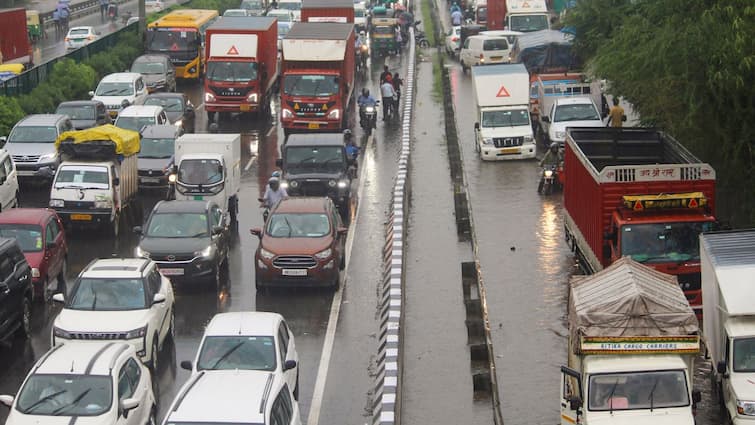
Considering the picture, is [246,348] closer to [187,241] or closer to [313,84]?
[187,241]

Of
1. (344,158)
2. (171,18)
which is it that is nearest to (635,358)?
(344,158)

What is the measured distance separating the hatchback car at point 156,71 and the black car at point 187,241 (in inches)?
838

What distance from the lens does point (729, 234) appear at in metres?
20.7

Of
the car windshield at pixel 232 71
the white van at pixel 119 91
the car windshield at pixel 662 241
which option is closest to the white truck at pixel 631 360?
the car windshield at pixel 662 241

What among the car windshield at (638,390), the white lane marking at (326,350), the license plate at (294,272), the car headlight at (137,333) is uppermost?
the car windshield at (638,390)

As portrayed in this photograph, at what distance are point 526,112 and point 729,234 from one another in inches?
795

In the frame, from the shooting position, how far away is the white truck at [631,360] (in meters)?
16.7

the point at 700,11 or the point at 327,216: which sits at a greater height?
the point at 700,11

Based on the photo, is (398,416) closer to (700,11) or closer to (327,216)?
(327,216)

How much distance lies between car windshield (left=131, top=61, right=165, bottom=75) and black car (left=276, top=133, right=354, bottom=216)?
1612 cm

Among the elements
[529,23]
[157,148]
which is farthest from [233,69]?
[529,23]

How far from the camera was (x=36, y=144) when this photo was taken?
3534 centimetres

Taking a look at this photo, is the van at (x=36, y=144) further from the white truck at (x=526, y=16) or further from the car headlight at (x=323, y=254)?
the white truck at (x=526, y=16)

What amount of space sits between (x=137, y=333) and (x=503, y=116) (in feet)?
70.6
